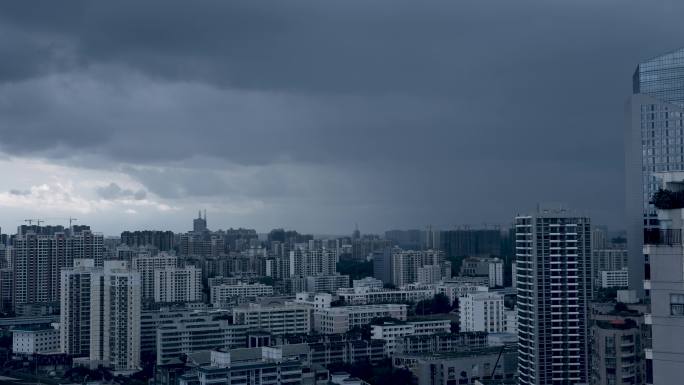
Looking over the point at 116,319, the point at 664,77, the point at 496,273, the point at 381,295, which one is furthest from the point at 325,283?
the point at 664,77

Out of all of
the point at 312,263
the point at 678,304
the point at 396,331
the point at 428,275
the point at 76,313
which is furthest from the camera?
the point at 312,263

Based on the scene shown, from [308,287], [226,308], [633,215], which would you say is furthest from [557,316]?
[308,287]

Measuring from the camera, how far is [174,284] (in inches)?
Answer: 988

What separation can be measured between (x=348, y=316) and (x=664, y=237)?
16.9m

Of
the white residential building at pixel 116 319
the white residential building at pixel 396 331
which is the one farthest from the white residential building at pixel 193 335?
the white residential building at pixel 396 331

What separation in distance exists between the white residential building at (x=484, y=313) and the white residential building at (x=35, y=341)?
348 inches

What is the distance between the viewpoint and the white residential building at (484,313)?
18531 millimetres

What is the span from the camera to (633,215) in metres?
12.7

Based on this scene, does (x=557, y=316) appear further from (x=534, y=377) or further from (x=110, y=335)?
(x=110, y=335)

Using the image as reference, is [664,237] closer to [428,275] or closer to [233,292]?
[233,292]

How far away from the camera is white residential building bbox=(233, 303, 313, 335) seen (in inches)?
706

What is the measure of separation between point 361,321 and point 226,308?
3.55m

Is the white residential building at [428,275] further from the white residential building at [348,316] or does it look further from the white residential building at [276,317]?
the white residential building at [276,317]

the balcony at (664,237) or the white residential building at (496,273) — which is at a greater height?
the balcony at (664,237)
